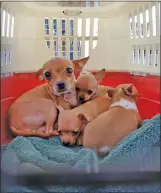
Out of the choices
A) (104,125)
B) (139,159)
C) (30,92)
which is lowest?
(139,159)

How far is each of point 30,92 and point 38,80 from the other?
0.17 ft

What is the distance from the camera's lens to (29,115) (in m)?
1.03

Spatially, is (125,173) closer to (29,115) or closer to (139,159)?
(139,159)

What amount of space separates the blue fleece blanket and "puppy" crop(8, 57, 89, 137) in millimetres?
69

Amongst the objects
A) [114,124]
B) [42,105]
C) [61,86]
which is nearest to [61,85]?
[61,86]

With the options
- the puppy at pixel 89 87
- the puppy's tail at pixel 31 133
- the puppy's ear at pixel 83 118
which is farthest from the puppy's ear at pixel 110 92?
the puppy's tail at pixel 31 133

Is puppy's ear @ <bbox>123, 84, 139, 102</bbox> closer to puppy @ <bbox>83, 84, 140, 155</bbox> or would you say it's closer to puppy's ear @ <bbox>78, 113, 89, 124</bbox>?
puppy @ <bbox>83, 84, 140, 155</bbox>

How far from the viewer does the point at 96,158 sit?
965 millimetres

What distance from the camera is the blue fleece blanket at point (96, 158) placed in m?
0.94

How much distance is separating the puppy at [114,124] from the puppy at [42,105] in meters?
0.11

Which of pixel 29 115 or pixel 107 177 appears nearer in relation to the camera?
pixel 107 177

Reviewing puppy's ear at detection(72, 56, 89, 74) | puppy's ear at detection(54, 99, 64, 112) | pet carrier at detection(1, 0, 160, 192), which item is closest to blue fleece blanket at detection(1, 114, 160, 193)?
pet carrier at detection(1, 0, 160, 192)

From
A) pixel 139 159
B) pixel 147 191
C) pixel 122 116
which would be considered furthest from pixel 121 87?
pixel 147 191

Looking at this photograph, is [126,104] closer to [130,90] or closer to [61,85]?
[130,90]
